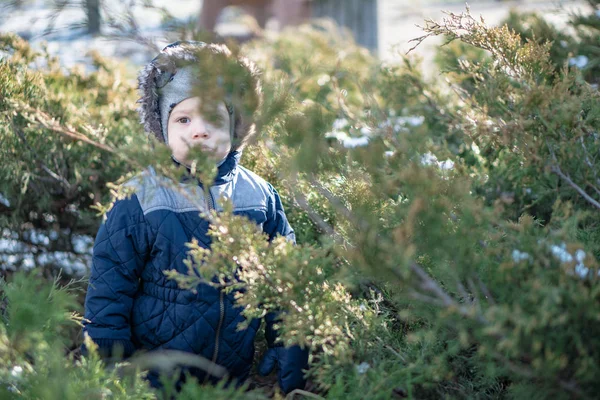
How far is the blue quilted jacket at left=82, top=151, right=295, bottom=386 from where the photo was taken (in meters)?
2.14

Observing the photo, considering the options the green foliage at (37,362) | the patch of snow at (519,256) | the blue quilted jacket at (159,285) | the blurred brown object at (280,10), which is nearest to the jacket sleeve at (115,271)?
the blue quilted jacket at (159,285)

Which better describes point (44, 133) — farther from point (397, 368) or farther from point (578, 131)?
point (578, 131)

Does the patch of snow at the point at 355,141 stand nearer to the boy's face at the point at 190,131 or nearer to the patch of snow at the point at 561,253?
the boy's face at the point at 190,131

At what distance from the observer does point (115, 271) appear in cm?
215

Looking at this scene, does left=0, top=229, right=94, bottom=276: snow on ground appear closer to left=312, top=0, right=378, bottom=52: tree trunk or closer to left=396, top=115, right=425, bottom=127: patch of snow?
left=396, top=115, right=425, bottom=127: patch of snow

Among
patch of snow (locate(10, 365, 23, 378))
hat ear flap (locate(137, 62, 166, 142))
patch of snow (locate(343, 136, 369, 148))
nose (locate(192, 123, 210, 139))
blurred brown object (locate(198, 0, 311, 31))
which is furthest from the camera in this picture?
blurred brown object (locate(198, 0, 311, 31))

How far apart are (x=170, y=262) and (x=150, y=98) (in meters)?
0.56

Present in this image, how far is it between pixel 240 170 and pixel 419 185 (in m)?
1.04

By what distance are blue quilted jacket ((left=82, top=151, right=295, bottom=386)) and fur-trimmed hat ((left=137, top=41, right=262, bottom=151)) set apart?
0.21m

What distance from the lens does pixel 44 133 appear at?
2631 mm

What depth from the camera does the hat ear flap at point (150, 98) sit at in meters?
2.25

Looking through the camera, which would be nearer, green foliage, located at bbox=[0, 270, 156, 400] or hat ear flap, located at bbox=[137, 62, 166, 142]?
green foliage, located at bbox=[0, 270, 156, 400]

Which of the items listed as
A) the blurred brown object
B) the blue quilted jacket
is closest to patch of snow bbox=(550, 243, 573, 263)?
the blue quilted jacket

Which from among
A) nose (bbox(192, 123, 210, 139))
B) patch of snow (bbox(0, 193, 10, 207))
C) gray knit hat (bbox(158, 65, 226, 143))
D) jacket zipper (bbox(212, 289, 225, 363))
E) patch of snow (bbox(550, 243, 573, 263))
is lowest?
jacket zipper (bbox(212, 289, 225, 363))
